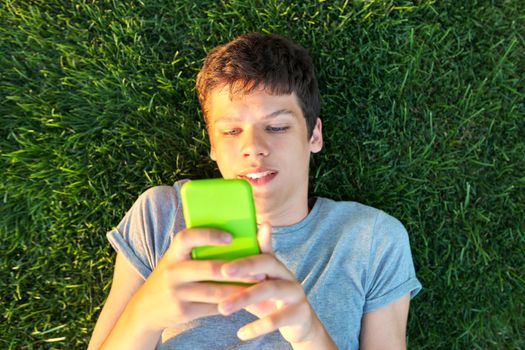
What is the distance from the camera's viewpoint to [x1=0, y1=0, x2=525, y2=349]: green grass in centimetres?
258

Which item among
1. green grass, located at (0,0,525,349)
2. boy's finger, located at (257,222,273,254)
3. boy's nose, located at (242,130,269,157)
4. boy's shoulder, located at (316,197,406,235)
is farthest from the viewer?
green grass, located at (0,0,525,349)

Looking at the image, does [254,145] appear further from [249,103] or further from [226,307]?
[226,307]

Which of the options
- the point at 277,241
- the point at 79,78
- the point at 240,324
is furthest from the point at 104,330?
the point at 79,78

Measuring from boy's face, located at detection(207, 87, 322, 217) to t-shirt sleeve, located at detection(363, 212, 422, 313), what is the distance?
471 mm

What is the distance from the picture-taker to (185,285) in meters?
1.44

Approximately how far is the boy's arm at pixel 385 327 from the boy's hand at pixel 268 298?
0.66m

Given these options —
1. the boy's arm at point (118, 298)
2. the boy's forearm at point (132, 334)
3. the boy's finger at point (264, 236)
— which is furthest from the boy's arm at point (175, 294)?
the boy's arm at point (118, 298)

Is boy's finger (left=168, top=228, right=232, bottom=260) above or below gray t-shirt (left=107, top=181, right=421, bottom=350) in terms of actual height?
above

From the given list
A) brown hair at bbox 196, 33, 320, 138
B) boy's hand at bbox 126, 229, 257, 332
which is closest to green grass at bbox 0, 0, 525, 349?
brown hair at bbox 196, 33, 320, 138

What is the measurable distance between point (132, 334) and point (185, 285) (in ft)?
1.31

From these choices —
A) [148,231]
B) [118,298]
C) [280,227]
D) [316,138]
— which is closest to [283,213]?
[280,227]

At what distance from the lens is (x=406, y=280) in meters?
2.17

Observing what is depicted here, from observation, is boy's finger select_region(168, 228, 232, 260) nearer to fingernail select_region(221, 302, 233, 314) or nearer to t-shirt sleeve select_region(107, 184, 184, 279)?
fingernail select_region(221, 302, 233, 314)

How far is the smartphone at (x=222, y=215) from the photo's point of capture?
56.3 inches
